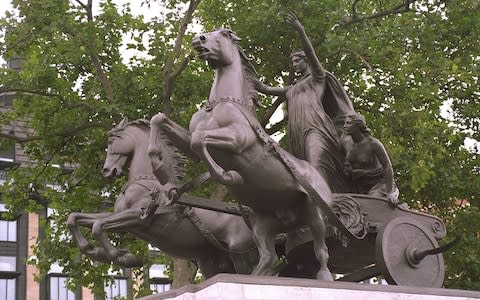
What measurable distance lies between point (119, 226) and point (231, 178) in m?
1.92

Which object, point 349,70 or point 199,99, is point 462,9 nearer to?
point 349,70

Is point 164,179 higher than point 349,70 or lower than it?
lower

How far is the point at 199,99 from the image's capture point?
1853 centimetres

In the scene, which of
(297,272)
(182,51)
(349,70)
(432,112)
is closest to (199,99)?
(182,51)

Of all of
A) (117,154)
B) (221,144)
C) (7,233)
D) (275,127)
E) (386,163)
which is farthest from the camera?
(7,233)

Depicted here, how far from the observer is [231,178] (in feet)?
28.2

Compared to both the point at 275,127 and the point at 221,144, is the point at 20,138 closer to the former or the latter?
the point at 275,127

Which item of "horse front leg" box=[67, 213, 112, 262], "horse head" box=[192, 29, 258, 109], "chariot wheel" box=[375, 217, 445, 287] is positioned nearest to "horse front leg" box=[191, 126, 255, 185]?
"horse head" box=[192, 29, 258, 109]

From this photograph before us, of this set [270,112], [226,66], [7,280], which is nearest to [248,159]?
[226,66]

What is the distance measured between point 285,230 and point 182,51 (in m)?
9.67

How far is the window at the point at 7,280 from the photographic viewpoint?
32.5 metres

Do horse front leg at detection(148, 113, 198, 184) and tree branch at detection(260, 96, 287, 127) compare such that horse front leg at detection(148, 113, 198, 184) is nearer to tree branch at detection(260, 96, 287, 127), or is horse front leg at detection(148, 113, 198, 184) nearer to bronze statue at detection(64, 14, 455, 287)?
bronze statue at detection(64, 14, 455, 287)

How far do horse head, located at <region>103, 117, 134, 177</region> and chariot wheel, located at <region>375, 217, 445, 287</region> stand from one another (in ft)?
9.77

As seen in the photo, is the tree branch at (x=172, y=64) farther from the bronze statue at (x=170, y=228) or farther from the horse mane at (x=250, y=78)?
the horse mane at (x=250, y=78)
